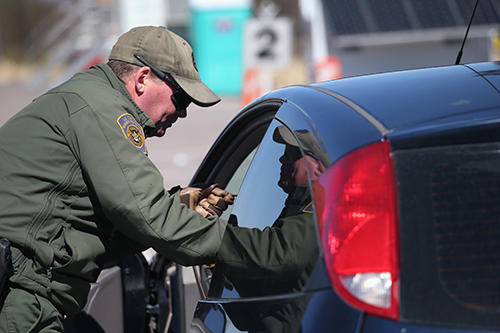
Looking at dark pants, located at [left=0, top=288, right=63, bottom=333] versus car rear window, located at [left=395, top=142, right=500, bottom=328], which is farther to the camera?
dark pants, located at [left=0, top=288, right=63, bottom=333]

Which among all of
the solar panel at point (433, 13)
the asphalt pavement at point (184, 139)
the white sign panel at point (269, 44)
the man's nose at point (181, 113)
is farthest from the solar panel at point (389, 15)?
the man's nose at point (181, 113)

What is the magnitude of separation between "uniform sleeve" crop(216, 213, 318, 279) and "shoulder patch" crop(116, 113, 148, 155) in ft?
1.23

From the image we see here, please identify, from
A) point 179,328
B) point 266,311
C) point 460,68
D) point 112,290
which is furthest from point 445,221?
point 112,290

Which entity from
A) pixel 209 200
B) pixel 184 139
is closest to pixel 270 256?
pixel 209 200

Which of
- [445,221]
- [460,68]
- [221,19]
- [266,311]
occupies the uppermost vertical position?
[460,68]

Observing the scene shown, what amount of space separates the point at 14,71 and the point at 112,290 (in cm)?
3507

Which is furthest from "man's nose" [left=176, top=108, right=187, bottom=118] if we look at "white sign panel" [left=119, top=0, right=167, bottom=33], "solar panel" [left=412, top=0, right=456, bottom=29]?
"white sign panel" [left=119, top=0, right=167, bottom=33]

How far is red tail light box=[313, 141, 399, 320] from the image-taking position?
1557 mm

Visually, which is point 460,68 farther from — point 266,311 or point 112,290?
point 112,290

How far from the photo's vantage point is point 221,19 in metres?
25.5

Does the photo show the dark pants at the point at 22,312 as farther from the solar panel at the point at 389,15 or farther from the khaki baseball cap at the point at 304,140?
the solar panel at the point at 389,15

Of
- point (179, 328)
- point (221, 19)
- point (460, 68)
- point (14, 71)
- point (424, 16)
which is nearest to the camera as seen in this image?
point (460, 68)

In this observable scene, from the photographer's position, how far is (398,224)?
1.57 metres

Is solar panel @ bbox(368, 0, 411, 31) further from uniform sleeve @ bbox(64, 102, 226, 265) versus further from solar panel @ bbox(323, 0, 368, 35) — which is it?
uniform sleeve @ bbox(64, 102, 226, 265)
